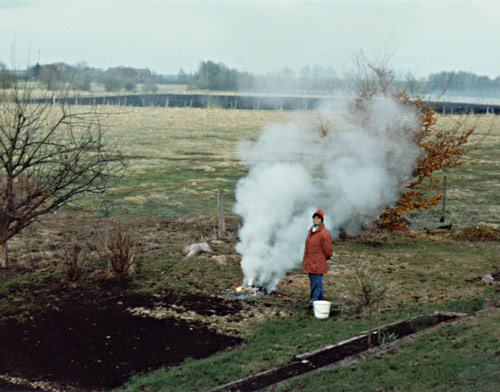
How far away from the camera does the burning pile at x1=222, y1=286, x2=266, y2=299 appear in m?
12.2

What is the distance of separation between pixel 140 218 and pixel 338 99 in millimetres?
8987

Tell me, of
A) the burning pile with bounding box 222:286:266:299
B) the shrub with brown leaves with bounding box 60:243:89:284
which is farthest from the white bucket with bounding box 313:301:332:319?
the shrub with brown leaves with bounding box 60:243:89:284

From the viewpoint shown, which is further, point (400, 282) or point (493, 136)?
point (493, 136)

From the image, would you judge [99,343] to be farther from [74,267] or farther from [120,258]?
[120,258]

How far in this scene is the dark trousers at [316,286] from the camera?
36.0 feet

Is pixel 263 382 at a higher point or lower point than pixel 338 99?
lower

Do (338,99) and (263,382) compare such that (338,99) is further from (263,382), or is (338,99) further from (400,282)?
(263,382)

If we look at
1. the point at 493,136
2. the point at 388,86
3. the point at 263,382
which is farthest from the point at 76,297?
the point at 493,136

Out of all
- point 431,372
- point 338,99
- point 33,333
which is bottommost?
point 33,333

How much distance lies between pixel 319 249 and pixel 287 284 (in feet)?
8.02

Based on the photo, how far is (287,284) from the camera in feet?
42.7

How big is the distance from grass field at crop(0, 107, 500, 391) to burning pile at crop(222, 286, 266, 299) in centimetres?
30

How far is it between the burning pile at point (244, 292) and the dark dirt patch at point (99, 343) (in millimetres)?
627

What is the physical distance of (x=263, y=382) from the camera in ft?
25.6
